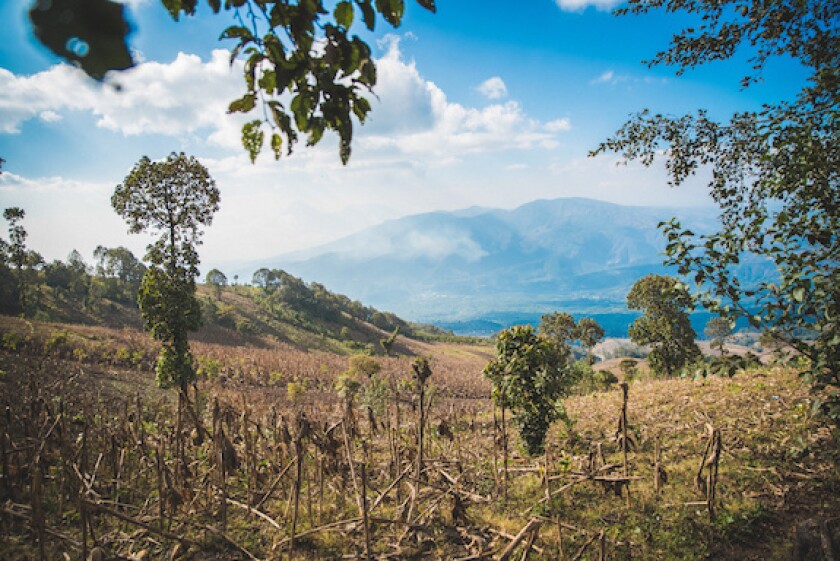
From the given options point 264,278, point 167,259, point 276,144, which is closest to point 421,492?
point 276,144

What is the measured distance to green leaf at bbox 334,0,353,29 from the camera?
172 centimetres

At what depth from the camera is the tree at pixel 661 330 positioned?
85.9ft

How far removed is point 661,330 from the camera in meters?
26.5

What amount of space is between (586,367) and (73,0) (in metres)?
30.4

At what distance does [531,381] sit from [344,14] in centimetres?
869

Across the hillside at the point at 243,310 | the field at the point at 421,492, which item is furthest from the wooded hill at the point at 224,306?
the field at the point at 421,492

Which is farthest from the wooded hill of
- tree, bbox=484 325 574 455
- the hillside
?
tree, bbox=484 325 574 455

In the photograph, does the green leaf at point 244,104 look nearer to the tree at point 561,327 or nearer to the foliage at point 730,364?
the foliage at point 730,364

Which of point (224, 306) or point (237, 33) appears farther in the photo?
point (224, 306)

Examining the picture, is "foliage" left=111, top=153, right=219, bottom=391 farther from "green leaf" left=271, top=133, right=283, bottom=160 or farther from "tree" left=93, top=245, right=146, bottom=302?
"tree" left=93, top=245, right=146, bottom=302

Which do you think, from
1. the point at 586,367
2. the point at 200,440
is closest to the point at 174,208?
the point at 200,440

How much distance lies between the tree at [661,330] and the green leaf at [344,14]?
28374 mm

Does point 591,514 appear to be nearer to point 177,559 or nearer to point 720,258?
point 720,258

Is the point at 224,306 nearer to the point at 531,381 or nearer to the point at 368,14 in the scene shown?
the point at 531,381
